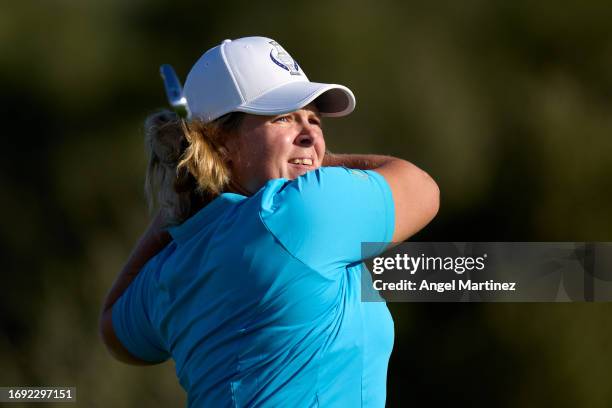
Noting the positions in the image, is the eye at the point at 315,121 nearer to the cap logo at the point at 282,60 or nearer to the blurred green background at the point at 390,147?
the cap logo at the point at 282,60

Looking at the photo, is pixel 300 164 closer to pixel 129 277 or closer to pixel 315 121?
pixel 315 121

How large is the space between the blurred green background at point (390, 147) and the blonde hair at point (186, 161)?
1857 mm

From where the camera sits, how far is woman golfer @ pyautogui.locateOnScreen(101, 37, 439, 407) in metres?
1.10

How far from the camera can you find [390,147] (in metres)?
3.18

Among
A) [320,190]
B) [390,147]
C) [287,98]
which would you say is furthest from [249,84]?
[390,147]

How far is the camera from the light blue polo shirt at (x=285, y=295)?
1.09m

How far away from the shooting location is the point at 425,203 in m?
1.22

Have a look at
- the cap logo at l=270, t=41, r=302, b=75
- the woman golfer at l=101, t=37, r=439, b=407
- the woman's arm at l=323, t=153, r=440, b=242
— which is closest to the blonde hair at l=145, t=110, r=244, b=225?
the woman golfer at l=101, t=37, r=439, b=407

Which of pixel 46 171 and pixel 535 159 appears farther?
pixel 46 171

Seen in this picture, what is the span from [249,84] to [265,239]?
0.95 ft

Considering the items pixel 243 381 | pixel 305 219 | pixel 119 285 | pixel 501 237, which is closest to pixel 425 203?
pixel 305 219

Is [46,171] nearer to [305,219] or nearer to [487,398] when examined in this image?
[487,398]

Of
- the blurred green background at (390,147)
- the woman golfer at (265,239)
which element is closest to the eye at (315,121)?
the woman golfer at (265,239)

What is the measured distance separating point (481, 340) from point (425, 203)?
2.04 metres
